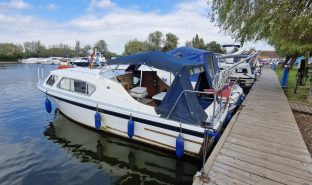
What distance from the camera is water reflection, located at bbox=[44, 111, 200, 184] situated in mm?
6265

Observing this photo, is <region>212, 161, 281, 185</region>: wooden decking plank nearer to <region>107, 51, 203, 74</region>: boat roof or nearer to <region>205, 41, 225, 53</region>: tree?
<region>107, 51, 203, 74</region>: boat roof

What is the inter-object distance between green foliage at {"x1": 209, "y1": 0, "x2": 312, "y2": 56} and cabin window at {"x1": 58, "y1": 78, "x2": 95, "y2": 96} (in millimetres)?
7665

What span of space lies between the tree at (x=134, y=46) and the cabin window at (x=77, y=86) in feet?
256

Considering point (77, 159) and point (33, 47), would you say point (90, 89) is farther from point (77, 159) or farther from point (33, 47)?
point (33, 47)

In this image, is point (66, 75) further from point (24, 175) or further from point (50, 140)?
point (24, 175)

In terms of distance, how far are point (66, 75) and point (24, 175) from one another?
162 inches

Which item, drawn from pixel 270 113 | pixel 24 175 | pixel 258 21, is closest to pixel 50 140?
pixel 24 175

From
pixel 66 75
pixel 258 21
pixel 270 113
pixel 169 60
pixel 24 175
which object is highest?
pixel 258 21

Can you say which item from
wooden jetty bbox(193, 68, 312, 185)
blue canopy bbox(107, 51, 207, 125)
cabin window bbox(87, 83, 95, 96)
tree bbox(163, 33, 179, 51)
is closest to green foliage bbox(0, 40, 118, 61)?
tree bbox(163, 33, 179, 51)

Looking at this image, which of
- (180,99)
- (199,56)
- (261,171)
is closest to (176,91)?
(180,99)

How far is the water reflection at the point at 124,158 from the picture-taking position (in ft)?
20.6

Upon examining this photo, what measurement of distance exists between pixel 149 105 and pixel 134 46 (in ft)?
279

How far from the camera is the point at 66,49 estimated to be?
363 feet

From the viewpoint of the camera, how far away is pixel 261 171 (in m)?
4.42
